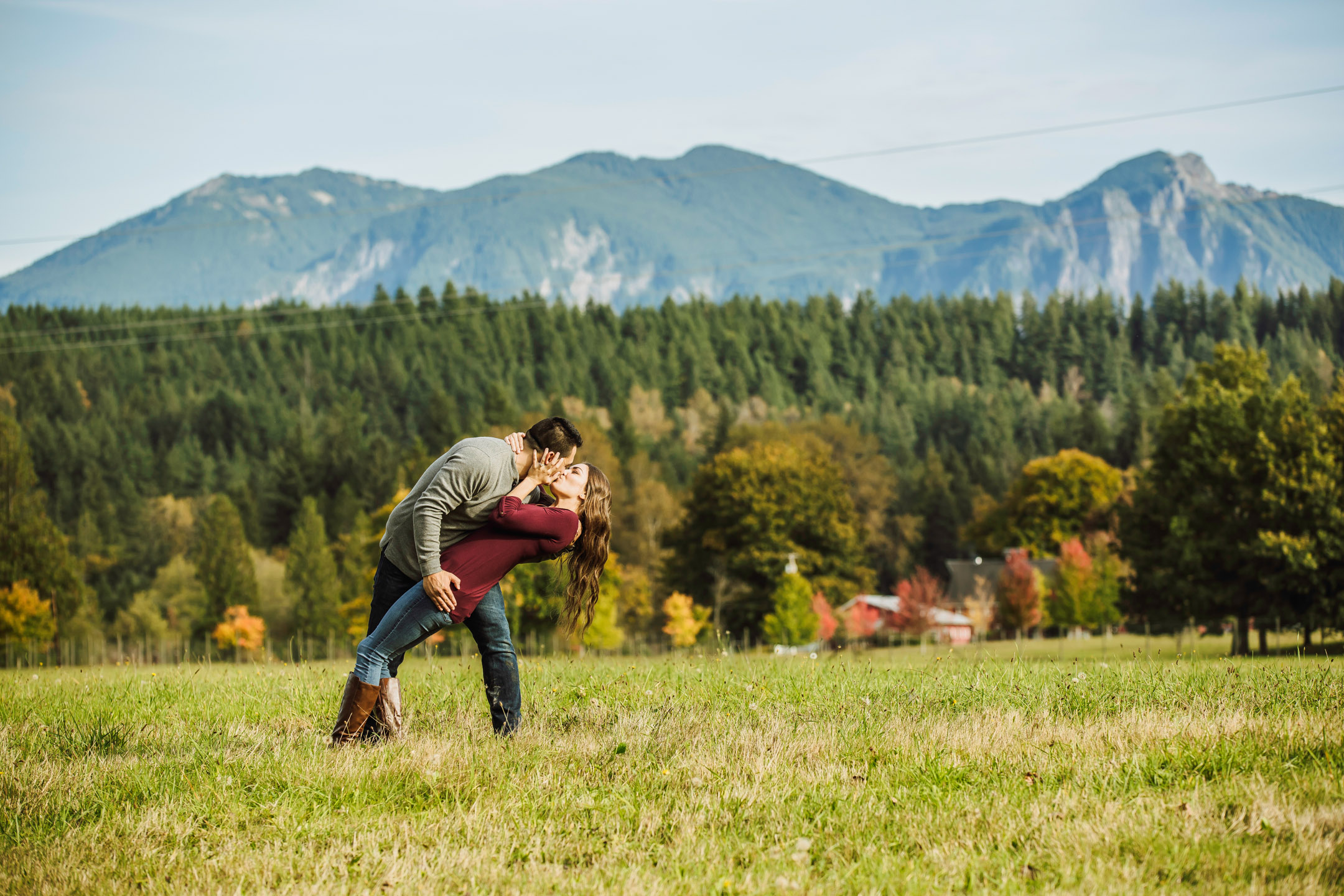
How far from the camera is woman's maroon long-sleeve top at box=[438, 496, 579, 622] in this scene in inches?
261

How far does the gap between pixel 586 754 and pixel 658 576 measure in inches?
2382

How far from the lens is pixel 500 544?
6.73m

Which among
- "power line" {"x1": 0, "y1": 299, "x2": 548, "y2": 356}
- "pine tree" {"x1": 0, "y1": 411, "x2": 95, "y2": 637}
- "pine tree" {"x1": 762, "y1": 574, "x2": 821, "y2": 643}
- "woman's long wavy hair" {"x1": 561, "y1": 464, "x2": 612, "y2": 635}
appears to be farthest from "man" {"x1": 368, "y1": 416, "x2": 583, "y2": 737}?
"power line" {"x1": 0, "y1": 299, "x2": 548, "y2": 356}

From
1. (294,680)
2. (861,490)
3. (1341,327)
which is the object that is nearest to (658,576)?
(861,490)

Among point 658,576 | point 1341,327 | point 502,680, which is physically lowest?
point 658,576

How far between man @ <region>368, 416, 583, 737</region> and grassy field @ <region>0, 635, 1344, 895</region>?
35cm

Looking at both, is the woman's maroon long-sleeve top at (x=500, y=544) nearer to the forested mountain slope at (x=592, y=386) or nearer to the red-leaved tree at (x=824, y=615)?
the red-leaved tree at (x=824, y=615)

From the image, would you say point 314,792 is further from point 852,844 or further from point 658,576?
point 658,576

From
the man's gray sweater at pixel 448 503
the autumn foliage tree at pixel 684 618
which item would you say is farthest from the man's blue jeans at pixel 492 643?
the autumn foliage tree at pixel 684 618

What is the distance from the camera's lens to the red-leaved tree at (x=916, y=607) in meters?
58.5

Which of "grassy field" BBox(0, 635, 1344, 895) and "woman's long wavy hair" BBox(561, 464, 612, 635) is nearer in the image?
"grassy field" BBox(0, 635, 1344, 895)

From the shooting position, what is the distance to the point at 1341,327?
404 ft

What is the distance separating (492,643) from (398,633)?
608mm

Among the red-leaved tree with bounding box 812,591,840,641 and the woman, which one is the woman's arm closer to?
the woman
